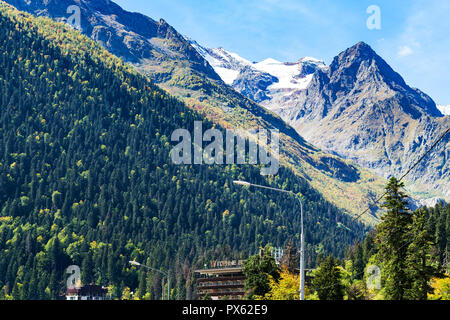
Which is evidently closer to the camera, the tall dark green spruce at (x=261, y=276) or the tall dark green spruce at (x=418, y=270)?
the tall dark green spruce at (x=418, y=270)

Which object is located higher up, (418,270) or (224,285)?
(418,270)

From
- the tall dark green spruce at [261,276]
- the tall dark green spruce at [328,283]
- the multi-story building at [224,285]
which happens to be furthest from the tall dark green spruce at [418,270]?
the multi-story building at [224,285]

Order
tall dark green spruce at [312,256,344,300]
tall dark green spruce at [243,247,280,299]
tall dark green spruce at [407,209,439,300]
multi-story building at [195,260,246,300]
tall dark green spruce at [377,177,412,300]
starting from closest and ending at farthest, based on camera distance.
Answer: tall dark green spruce at [407,209,439,300] < tall dark green spruce at [377,177,412,300] < tall dark green spruce at [312,256,344,300] < tall dark green spruce at [243,247,280,299] < multi-story building at [195,260,246,300]

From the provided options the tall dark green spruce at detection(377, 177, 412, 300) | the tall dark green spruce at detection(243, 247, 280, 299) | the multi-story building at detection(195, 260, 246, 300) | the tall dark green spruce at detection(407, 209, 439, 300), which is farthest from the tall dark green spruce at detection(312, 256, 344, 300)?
the multi-story building at detection(195, 260, 246, 300)

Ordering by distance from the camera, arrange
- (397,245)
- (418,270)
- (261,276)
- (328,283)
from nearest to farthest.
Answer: (418,270)
(397,245)
(328,283)
(261,276)

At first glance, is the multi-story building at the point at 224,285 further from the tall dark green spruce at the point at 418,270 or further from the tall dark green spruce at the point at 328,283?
the tall dark green spruce at the point at 418,270

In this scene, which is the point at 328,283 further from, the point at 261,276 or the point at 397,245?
the point at 397,245

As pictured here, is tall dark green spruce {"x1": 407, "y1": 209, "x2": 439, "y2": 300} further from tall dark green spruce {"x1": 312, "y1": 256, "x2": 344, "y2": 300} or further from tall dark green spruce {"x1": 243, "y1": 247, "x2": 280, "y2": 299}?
tall dark green spruce {"x1": 243, "y1": 247, "x2": 280, "y2": 299}

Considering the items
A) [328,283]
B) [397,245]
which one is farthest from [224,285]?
[397,245]

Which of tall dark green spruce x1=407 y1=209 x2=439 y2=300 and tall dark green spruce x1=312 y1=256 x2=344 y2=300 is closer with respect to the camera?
tall dark green spruce x1=407 y1=209 x2=439 y2=300
